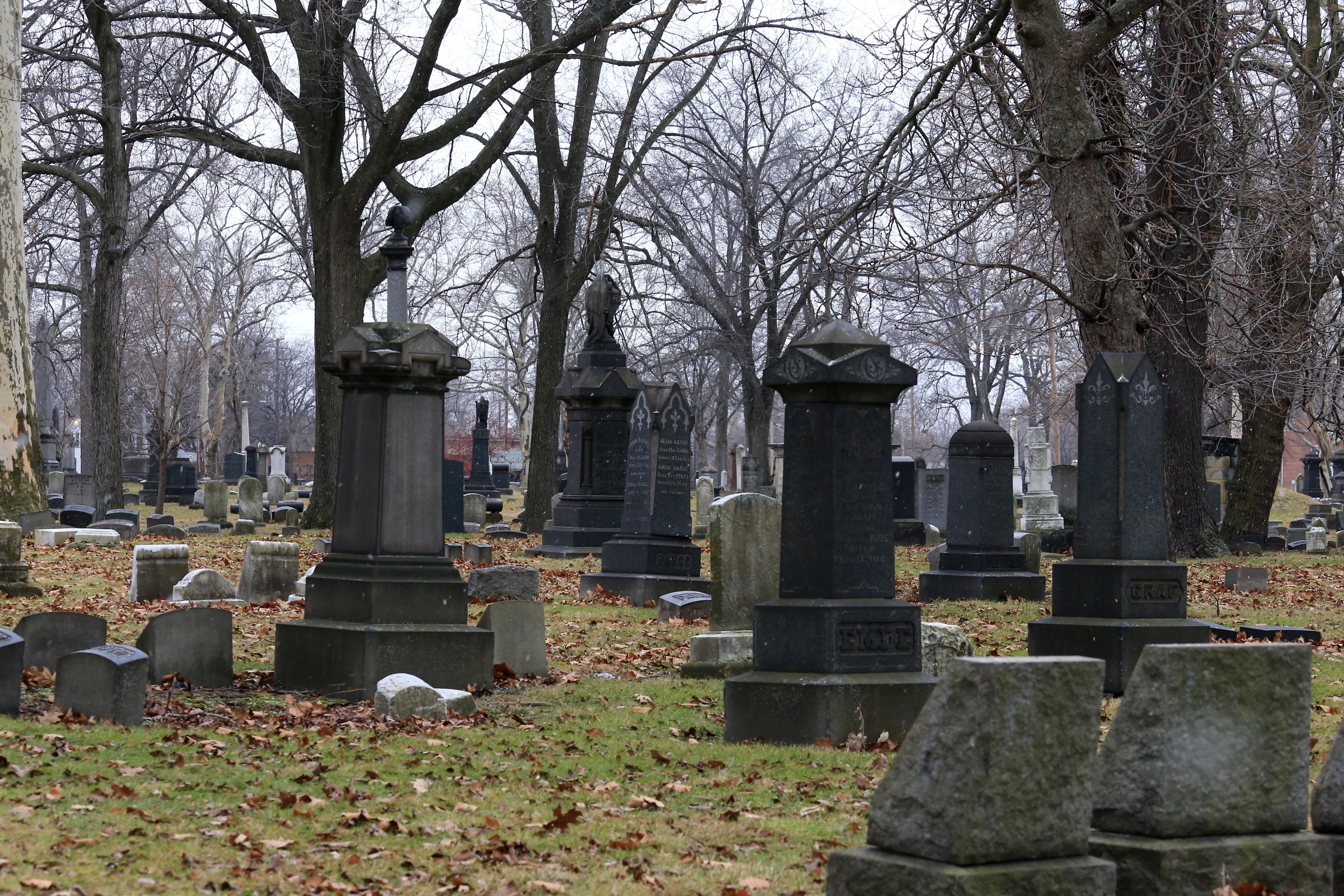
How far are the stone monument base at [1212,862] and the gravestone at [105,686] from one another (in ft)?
17.1

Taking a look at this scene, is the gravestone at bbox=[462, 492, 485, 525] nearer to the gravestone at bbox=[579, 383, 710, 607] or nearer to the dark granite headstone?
the dark granite headstone

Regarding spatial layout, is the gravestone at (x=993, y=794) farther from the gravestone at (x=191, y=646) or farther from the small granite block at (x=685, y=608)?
the small granite block at (x=685, y=608)

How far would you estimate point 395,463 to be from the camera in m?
9.84

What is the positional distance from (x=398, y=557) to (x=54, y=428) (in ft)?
165

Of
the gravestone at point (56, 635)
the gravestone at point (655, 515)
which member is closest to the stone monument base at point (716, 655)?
the gravestone at point (56, 635)

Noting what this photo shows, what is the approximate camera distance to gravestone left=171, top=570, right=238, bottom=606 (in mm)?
13508

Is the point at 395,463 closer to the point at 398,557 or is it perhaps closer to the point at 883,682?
the point at 398,557

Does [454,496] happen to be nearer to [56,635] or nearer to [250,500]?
[250,500]

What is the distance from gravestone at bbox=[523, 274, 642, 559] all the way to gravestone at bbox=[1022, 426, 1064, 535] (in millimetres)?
6703

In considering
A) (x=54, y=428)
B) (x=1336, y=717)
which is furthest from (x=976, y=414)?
(x=1336, y=717)

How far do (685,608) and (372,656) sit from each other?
16.1 feet

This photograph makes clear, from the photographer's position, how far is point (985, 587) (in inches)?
637

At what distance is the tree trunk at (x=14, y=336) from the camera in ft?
58.9

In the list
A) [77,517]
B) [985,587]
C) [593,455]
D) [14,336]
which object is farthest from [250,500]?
[985,587]
